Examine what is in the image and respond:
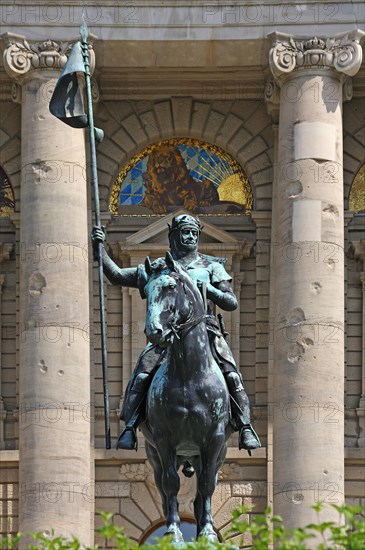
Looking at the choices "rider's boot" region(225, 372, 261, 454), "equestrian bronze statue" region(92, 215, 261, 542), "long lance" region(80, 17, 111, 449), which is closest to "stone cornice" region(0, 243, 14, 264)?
"long lance" region(80, 17, 111, 449)

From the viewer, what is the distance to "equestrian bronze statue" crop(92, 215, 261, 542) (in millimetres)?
28594

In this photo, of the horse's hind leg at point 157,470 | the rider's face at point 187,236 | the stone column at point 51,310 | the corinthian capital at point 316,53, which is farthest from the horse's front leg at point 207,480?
the corinthian capital at point 316,53

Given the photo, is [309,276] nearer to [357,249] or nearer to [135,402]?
[357,249]

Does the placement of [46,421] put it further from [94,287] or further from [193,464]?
[193,464]

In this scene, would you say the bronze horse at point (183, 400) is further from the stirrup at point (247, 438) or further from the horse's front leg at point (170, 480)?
the stirrup at point (247, 438)

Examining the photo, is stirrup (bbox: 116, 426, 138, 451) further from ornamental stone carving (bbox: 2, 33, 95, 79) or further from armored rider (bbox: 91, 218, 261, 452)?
ornamental stone carving (bbox: 2, 33, 95, 79)

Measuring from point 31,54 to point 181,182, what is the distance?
4.69 m

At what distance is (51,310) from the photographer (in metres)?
45.1

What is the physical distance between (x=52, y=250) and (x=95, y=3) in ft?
14.4

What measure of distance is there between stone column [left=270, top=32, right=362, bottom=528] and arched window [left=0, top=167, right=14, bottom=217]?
5.33m

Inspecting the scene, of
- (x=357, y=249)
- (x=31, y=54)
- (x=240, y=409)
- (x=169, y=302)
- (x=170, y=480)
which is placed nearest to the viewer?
(x=169, y=302)

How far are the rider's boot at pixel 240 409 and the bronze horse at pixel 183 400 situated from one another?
0.61 feet

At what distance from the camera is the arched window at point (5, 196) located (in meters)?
48.9

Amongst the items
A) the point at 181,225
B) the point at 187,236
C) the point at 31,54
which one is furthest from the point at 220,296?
the point at 31,54
